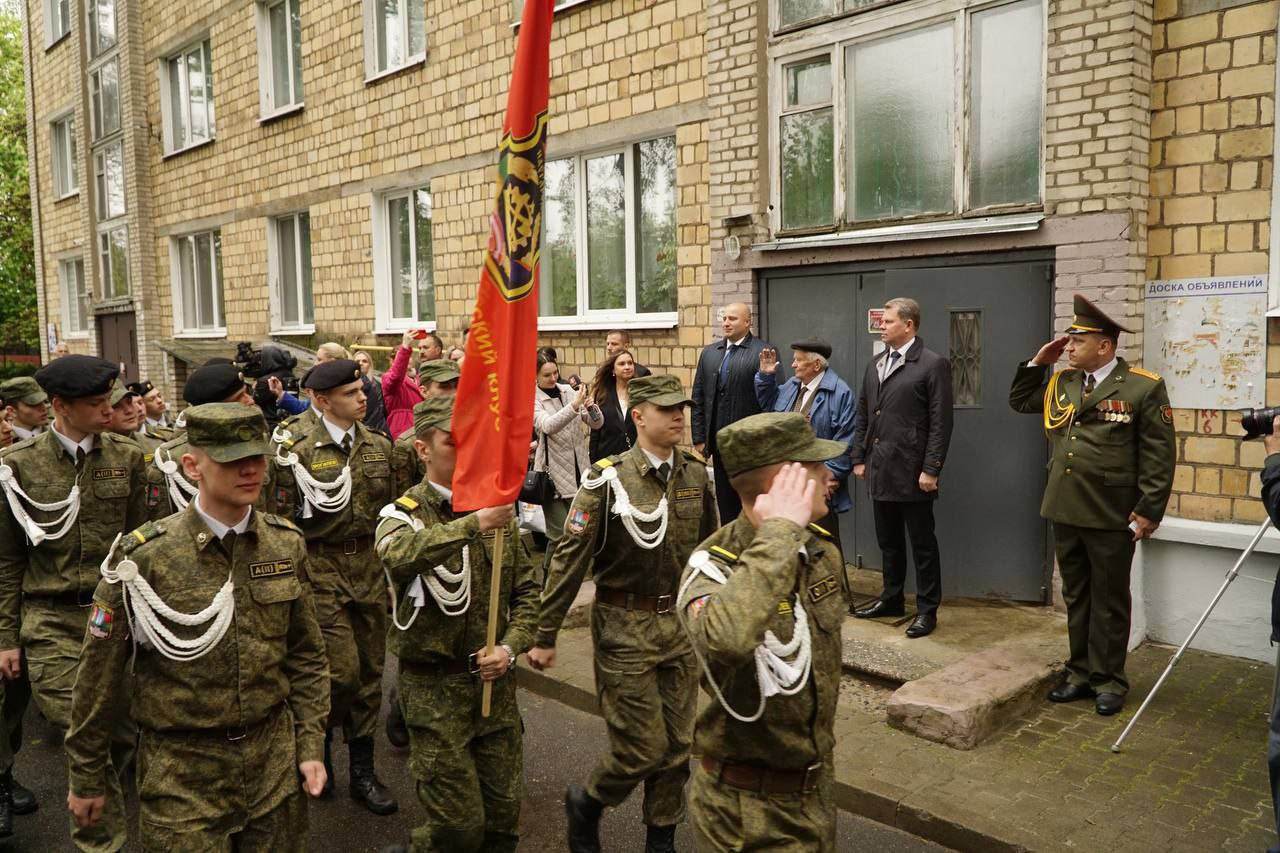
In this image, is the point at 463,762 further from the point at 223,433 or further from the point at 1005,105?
the point at 1005,105

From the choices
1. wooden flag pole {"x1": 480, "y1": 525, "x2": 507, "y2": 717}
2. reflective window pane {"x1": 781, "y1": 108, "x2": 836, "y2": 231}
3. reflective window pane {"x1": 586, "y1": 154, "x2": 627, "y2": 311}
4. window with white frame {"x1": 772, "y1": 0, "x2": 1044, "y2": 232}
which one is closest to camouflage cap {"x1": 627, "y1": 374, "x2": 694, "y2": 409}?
wooden flag pole {"x1": 480, "y1": 525, "x2": 507, "y2": 717}

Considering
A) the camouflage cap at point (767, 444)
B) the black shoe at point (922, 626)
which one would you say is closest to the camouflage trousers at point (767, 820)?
the camouflage cap at point (767, 444)

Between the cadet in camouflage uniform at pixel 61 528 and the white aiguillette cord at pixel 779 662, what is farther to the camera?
the cadet in camouflage uniform at pixel 61 528

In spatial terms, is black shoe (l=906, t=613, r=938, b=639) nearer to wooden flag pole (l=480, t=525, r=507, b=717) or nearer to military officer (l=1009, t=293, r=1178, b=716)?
military officer (l=1009, t=293, r=1178, b=716)

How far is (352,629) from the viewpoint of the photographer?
5.27 m

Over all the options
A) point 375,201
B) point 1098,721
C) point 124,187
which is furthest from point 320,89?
point 1098,721

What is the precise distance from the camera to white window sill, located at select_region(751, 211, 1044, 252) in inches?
280

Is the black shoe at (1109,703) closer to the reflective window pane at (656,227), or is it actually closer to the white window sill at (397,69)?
the reflective window pane at (656,227)

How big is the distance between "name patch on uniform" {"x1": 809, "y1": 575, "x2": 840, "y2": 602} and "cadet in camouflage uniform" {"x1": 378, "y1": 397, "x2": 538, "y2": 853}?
122 centimetres

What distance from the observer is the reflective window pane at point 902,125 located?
304 inches

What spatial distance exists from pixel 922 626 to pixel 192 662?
197 inches

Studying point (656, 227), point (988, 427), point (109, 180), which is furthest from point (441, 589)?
point (109, 180)

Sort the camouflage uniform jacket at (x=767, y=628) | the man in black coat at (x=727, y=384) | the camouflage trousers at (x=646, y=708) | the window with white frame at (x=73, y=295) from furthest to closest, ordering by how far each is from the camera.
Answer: the window with white frame at (x=73, y=295), the man in black coat at (x=727, y=384), the camouflage trousers at (x=646, y=708), the camouflage uniform jacket at (x=767, y=628)

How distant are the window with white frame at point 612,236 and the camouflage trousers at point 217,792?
23.2 ft
